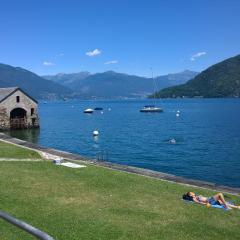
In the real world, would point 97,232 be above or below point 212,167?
above

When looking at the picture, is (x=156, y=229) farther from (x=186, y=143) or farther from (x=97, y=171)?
(x=186, y=143)

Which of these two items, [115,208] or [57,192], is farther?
[57,192]

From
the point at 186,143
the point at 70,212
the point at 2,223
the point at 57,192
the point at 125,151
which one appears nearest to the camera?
the point at 2,223

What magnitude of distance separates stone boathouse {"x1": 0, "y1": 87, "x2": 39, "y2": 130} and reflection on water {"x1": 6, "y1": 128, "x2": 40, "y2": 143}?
1.57m

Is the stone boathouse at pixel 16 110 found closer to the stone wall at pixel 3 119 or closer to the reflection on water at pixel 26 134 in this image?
the stone wall at pixel 3 119

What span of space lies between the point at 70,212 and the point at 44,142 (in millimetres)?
60243

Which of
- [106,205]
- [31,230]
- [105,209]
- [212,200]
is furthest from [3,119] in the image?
[31,230]

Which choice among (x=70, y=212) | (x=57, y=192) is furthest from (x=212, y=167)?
(x=70, y=212)

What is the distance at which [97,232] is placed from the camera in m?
16.7

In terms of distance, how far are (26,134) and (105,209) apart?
231ft

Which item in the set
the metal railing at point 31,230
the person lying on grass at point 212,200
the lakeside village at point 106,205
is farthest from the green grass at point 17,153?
the metal railing at point 31,230

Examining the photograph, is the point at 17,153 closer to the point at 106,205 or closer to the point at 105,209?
the point at 106,205

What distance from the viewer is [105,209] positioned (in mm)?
20422

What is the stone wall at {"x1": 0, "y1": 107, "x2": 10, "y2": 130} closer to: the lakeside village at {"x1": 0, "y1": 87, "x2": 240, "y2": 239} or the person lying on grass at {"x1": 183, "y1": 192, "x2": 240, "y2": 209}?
the lakeside village at {"x1": 0, "y1": 87, "x2": 240, "y2": 239}
